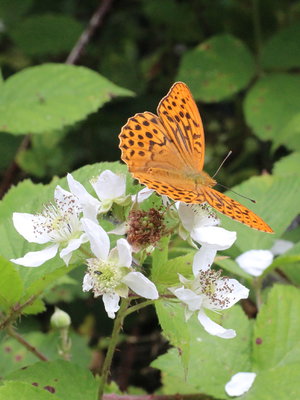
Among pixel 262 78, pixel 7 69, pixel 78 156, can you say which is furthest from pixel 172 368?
pixel 7 69

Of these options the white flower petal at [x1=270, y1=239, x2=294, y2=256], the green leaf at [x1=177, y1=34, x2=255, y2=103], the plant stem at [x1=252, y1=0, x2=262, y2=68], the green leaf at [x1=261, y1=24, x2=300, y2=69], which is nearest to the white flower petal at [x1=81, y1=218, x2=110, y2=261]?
the white flower petal at [x1=270, y1=239, x2=294, y2=256]

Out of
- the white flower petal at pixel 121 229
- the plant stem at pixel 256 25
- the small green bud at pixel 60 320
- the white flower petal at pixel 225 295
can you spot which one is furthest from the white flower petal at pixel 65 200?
the plant stem at pixel 256 25

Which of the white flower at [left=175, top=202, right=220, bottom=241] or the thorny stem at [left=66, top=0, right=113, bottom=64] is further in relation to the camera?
the thorny stem at [left=66, top=0, right=113, bottom=64]

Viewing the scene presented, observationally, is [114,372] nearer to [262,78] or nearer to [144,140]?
[262,78]

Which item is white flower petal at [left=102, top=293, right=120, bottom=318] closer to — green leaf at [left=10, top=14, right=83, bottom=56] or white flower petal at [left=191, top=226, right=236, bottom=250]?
white flower petal at [left=191, top=226, right=236, bottom=250]

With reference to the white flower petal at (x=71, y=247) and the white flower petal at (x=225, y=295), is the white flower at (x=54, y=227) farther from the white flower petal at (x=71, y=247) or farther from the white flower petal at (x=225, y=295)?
the white flower petal at (x=225, y=295)

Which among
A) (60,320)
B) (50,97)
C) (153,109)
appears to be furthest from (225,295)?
(153,109)

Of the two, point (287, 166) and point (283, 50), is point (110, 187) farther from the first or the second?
point (283, 50)

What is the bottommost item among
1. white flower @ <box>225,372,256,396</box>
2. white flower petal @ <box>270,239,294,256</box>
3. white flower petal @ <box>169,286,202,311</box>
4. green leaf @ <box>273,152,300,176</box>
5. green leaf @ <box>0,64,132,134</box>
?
white flower petal @ <box>270,239,294,256</box>
